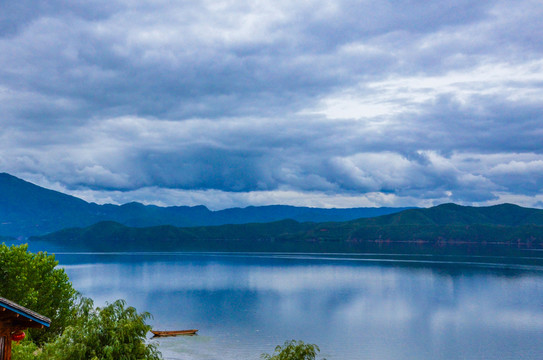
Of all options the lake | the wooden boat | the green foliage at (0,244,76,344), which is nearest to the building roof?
the green foliage at (0,244,76,344)

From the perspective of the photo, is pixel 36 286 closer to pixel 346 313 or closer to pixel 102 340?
pixel 102 340

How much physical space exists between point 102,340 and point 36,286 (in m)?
37.9

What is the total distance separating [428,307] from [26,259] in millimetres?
104337

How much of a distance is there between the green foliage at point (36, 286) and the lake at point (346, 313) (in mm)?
18808

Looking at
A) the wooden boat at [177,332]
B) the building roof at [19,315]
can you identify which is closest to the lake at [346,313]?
the wooden boat at [177,332]

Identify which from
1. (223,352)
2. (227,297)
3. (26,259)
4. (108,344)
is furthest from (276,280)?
(108,344)

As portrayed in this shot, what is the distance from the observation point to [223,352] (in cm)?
7950

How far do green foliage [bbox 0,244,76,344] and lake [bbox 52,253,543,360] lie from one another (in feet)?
61.7

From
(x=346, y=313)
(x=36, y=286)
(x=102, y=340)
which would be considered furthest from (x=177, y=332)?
(x=102, y=340)

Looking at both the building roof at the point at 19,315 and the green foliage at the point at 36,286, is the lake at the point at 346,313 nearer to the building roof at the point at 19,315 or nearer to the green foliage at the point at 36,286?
the green foliage at the point at 36,286

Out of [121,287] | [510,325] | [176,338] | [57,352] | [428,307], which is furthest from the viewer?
[121,287]

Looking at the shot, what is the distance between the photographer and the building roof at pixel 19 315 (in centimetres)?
2262

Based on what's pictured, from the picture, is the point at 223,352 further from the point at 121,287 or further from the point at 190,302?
the point at 121,287

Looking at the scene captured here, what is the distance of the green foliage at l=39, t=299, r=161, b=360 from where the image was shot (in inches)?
1241
